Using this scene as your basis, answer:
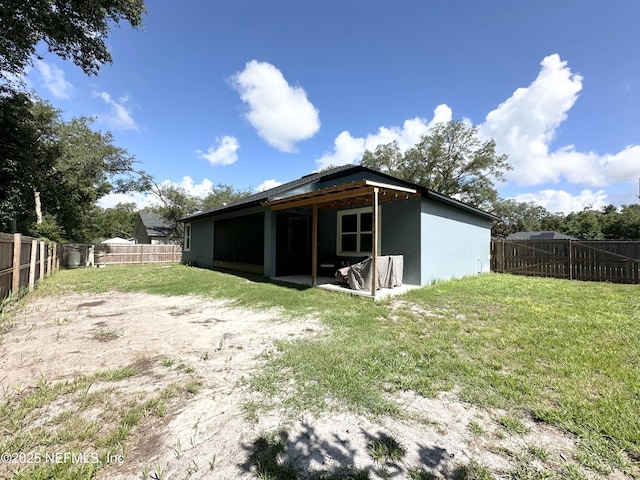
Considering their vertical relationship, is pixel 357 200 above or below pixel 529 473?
above

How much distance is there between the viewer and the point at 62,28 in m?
7.98

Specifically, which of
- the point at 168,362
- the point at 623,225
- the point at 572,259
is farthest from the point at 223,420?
the point at 623,225

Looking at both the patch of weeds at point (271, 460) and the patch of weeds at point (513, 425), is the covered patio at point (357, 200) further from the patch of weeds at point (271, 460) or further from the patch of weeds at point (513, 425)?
the patch of weeds at point (271, 460)

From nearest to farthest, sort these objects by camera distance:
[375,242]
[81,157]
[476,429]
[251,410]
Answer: [476,429] < [251,410] < [375,242] < [81,157]

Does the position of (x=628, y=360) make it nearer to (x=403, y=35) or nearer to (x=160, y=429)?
(x=160, y=429)

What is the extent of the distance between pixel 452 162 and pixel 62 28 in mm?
25525

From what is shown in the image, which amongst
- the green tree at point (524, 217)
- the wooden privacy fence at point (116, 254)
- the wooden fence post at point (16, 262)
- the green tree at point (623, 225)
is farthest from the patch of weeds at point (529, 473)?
the green tree at point (524, 217)

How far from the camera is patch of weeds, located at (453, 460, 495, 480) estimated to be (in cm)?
156

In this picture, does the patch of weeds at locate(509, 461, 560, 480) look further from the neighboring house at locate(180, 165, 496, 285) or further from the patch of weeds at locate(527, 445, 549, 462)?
the neighboring house at locate(180, 165, 496, 285)

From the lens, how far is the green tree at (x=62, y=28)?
759 cm

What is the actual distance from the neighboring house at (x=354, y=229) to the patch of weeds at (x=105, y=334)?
14.9 feet

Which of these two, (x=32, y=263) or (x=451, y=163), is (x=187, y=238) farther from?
(x=451, y=163)

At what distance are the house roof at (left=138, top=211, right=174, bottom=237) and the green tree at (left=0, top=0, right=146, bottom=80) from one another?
66.7 feet

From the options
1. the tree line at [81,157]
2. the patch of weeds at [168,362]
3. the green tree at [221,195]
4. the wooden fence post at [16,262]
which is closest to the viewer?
the patch of weeds at [168,362]
